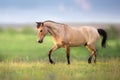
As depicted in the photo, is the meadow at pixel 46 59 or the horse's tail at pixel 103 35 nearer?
the meadow at pixel 46 59

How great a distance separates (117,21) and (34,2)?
84 centimetres

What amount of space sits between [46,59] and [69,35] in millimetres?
325

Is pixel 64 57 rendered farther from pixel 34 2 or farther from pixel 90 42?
pixel 34 2

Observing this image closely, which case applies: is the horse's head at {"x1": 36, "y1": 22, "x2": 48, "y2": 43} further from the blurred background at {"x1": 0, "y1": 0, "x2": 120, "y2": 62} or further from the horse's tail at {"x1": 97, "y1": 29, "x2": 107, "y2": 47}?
the horse's tail at {"x1": 97, "y1": 29, "x2": 107, "y2": 47}

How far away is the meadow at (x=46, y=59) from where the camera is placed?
13.2 feet

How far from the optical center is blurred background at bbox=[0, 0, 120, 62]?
165 inches

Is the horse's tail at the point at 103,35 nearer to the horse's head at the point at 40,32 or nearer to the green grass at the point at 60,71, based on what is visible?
A: the green grass at the point at 60,71

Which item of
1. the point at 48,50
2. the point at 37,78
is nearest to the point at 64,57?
the point at 48,50

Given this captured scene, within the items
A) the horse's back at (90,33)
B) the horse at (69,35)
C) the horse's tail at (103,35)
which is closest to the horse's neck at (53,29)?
the horse at (69,35)

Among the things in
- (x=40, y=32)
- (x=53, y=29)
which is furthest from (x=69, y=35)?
(x=40, y=32)

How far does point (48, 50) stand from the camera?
4234mm

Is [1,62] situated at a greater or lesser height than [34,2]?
lesser

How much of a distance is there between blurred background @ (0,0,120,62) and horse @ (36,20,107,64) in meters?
0.05

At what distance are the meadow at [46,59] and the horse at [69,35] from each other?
50 mm
